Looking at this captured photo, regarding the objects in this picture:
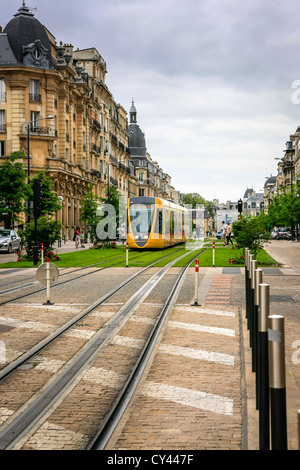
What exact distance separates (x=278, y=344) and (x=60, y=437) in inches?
94.5

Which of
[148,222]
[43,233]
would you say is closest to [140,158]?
[148,222]

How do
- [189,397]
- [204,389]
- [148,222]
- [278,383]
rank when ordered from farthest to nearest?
[148,222]
[204,389]
[189,397]
[278,383]

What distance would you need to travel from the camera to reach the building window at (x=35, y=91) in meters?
54.5

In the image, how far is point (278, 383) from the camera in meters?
3.89

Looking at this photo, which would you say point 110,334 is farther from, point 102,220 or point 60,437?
point 102,220

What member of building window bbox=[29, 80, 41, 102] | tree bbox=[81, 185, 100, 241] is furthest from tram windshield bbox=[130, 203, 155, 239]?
building window bbox=[29, 80, 41, 102]

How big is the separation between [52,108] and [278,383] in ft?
178

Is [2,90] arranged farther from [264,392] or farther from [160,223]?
[264,392]

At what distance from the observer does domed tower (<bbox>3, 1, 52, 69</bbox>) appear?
54781 millimetres

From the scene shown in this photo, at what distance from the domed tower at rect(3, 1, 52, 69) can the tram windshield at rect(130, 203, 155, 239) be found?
26597 millimetres

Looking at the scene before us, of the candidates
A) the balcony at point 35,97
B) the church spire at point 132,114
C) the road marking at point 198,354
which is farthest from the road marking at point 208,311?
the church spire at point 132,114

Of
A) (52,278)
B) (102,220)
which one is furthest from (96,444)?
(102,220)

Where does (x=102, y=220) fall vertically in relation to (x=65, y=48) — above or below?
below
